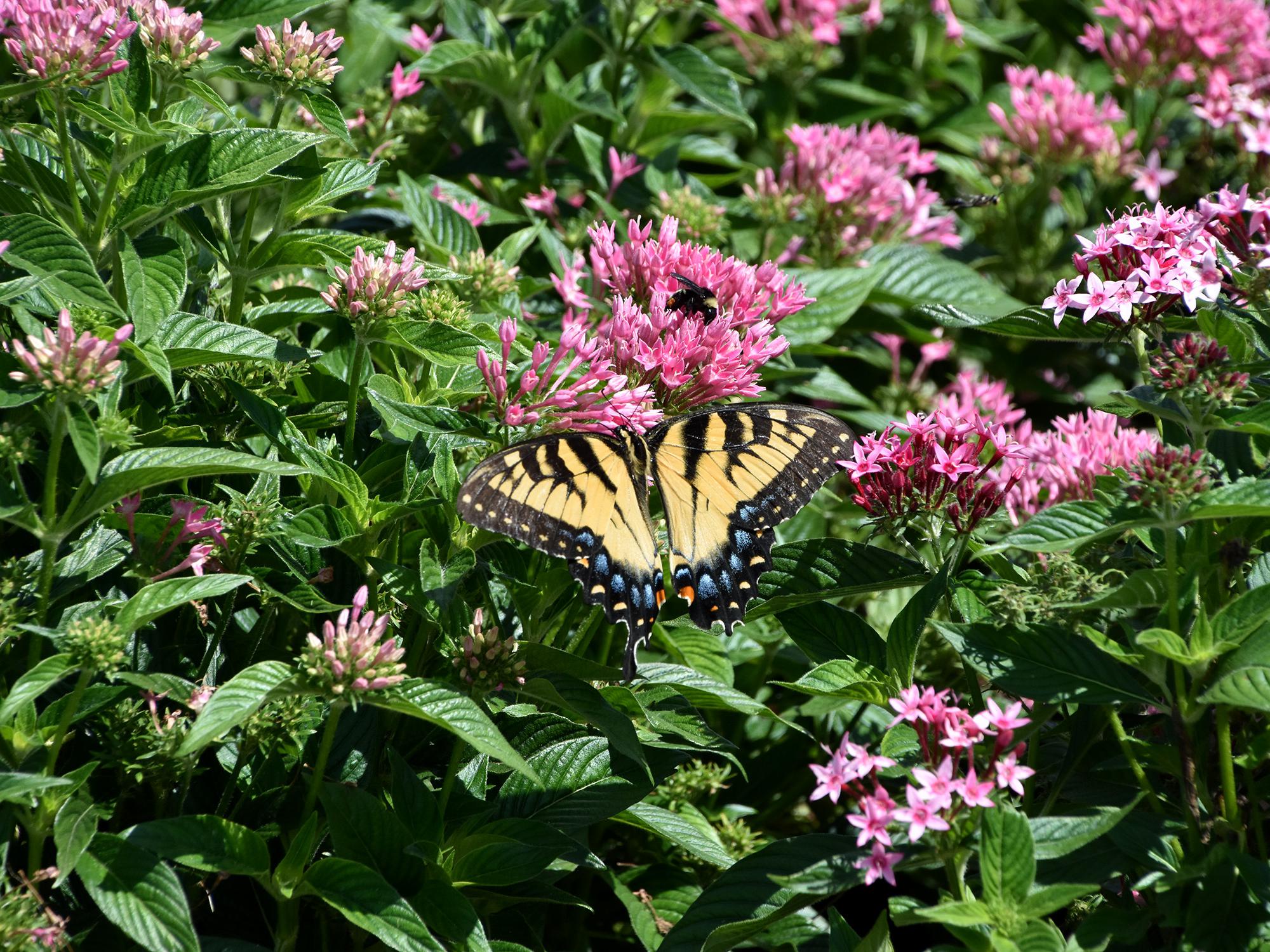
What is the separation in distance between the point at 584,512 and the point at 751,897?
572mm

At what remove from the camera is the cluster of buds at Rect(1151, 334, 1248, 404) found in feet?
4.98

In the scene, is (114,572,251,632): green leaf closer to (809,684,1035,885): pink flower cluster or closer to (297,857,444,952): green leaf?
(297,857,444,952): green leaf

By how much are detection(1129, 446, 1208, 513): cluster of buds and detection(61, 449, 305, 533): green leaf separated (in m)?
1.04

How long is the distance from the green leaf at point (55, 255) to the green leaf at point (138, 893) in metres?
0.69

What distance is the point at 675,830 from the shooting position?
1842 mm

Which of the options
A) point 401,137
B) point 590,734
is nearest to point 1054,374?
point 401,137

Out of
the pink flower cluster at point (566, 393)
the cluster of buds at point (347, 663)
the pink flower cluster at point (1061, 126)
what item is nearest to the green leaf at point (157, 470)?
the cluster of buds at point (347, 663)

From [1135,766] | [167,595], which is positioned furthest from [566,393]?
[1135,766]

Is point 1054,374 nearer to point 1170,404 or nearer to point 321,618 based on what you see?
point 1170,404

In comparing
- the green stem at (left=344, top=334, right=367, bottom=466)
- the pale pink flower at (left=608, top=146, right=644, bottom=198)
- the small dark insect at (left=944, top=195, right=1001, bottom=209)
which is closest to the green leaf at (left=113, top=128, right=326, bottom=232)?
the green stem at (left=344, top=334, right=367, bottom=466)

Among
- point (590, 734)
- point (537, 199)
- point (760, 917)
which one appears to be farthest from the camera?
point (537, 199)

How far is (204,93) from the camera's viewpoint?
1.86 metres

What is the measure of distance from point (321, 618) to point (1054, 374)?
240cm

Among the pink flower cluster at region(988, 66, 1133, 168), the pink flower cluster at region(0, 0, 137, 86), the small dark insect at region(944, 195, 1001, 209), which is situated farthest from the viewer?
the pink flower cluster at region(988, 66, 1133, 168)
